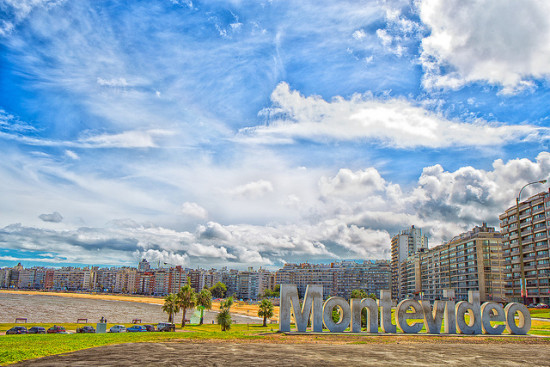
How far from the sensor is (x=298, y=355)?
1065 inches

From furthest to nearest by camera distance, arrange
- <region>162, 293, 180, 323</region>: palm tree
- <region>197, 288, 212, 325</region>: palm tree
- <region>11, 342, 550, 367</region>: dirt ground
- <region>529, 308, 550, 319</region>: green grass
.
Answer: <region>197, 288, 212, 325</region>: palm tree
<region>162, 293, 180, 323</region>: palm tree
<region>529, 308, 550, 319</region>: green grass
<region>11, 342, 550, 367</region>: dirt ground

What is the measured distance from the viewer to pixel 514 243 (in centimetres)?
11969

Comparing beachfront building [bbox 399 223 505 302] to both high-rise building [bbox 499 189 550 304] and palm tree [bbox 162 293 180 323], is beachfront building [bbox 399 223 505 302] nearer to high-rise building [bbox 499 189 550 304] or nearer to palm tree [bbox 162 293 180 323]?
high-rise building [bbox 499 189 550 304]

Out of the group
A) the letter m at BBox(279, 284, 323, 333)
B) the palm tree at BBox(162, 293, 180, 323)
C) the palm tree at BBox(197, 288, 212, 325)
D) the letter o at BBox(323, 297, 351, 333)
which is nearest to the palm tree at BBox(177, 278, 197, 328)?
the palm tree at BBox(162, 293, 180, 323)

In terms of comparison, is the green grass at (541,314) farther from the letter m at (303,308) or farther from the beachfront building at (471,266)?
the beachfront building at (471,266)

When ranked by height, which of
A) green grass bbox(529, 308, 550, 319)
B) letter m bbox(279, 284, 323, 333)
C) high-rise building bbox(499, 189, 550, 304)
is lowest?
green grass bbox(529, 308, 550, 319)

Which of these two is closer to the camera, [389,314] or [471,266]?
[389,314]

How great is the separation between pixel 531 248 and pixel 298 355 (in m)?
109

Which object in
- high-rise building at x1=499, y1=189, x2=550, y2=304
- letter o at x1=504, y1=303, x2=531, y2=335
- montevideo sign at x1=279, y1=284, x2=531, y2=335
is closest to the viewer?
montevideo sign at x1=279, y1=284, x2=531, y2=335

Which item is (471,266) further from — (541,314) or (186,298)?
(186,298)

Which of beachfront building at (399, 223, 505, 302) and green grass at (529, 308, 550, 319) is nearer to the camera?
green grass at (529, 308, 550, 319)

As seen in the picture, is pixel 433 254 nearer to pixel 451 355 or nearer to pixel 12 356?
pixel 451 355

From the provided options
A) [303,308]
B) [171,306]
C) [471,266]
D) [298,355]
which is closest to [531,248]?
[471,266]

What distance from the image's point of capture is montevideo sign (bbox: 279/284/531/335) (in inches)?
1665
